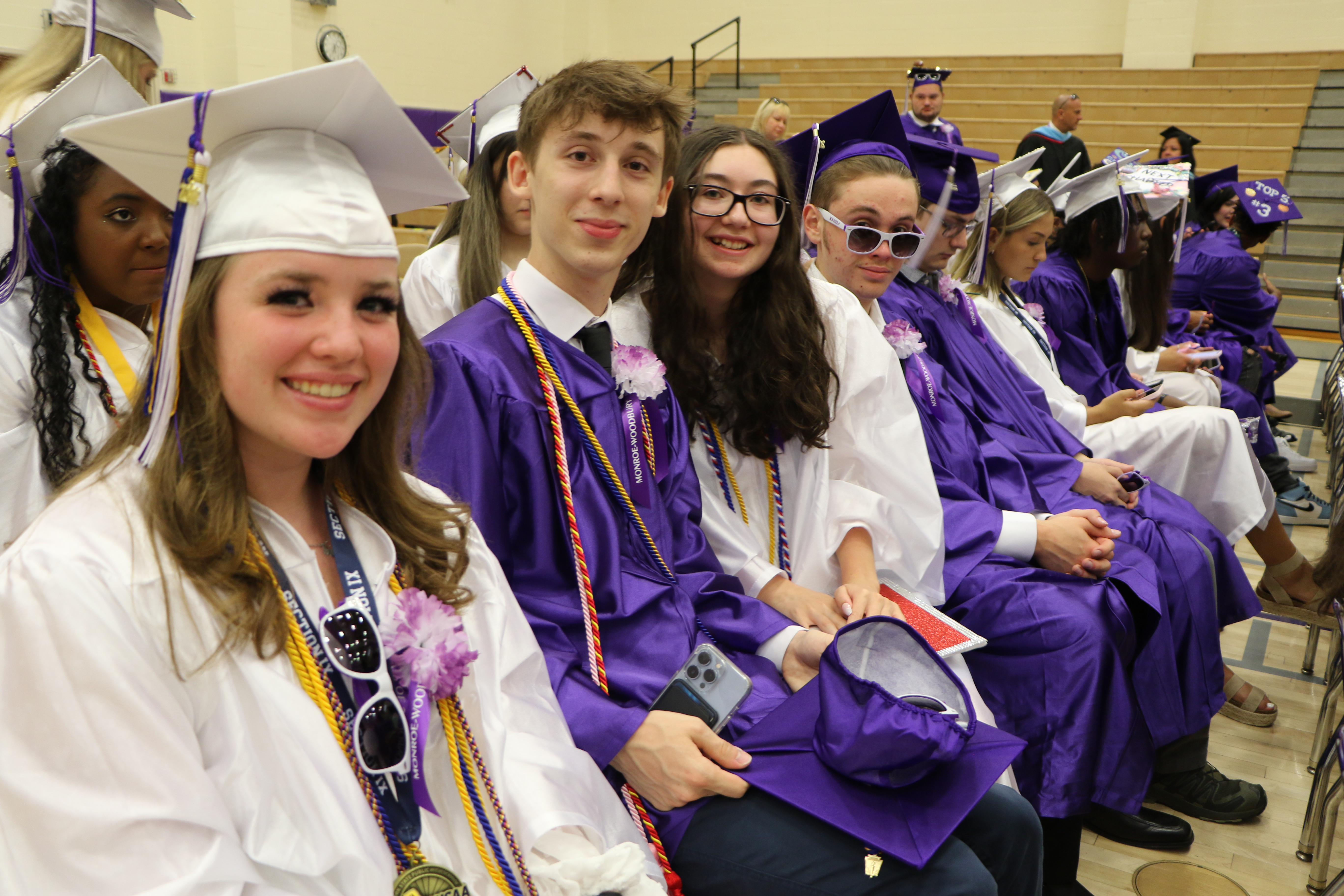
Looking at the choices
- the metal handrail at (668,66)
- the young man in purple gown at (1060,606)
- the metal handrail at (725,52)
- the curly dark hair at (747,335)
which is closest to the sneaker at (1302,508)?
the young man in purple gown at (1060,606)

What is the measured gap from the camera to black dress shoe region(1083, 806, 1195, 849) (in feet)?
8.71

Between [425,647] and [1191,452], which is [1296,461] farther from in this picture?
[425,647]

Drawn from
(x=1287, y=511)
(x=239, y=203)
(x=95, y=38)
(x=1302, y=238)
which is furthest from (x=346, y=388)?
(x=1302, y=238)

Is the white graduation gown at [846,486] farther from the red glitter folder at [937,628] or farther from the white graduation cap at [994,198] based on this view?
the white graduation cap at [994,198]

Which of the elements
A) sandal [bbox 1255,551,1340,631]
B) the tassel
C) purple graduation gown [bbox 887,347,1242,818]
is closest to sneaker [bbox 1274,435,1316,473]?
sandal [bbox 1255,551,1340,631]

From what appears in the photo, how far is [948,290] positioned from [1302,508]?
326cm

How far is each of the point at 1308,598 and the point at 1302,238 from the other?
8421 millimetres

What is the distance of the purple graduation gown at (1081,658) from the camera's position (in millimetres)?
2344

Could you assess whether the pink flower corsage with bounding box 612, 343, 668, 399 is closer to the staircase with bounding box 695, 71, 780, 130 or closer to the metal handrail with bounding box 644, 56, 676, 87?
the staircase with bounding box 695, 71, 780, 130

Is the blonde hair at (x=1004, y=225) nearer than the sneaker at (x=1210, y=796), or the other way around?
the sneaker at (x=1210, y=796)

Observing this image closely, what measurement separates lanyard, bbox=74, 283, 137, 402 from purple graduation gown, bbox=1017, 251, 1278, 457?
348 centimetres

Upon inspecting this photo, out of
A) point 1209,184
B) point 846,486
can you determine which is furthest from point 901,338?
point 1209,184

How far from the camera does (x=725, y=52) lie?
47.8ft

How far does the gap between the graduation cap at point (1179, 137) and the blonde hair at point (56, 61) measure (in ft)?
28.0
